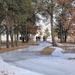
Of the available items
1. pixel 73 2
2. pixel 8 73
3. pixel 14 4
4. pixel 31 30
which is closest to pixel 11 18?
pixel 14 4

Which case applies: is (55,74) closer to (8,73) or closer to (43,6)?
(8,73)

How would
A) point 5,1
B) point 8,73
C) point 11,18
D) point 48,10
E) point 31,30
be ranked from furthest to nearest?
point 31,30 < point 48,10 < point 11,18 < point 5,1 < point 8,73

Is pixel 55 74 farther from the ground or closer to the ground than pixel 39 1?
closer to the ground

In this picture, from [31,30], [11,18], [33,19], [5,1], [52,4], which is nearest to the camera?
[5,1]

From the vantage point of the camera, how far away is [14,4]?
24500 mm

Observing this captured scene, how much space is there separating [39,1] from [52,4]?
2.21 meters

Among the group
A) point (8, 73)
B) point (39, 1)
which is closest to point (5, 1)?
point (8, 73)

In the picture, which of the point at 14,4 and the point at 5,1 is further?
the point at 14,4

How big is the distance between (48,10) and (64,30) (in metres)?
31.4

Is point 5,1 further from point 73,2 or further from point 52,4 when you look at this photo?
point 52,4

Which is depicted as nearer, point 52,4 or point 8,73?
point 8,73

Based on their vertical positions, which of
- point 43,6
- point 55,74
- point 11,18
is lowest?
point 55,74

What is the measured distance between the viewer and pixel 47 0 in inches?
1591

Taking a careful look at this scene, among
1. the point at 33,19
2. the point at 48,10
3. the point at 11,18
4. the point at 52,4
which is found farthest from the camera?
the point at 33,19
